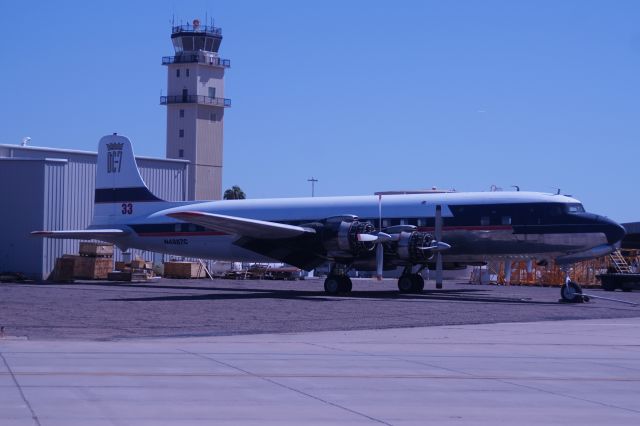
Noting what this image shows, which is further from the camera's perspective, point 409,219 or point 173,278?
point 173,278

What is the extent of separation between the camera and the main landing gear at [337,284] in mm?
33844

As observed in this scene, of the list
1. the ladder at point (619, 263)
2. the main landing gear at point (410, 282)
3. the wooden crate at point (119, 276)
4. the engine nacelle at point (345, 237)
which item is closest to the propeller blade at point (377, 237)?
the engine nacelle at point (345, 237)

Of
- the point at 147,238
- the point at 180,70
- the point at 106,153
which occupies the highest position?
the point at 180,70

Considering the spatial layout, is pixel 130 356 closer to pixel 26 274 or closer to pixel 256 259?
pixel 256 259

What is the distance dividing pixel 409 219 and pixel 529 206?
450 cm

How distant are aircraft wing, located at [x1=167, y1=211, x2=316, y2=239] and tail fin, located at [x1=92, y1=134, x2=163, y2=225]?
7.91 m

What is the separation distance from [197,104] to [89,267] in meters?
42.9

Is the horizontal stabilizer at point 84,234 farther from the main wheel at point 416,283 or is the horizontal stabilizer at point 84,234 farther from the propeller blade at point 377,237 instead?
the main wheel at point 416,283

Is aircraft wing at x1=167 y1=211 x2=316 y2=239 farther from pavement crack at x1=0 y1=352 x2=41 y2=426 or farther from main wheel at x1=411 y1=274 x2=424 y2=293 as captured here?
pavement crack at x1=0 y1=352 x2=41 y2=426

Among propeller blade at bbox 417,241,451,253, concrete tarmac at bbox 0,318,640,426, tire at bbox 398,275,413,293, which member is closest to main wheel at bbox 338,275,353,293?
tire at bbox 398,275,413,293

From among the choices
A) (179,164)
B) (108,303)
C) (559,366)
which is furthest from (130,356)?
(179,164)

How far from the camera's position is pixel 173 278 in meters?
48.9

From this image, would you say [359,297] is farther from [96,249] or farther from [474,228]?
[96,249]

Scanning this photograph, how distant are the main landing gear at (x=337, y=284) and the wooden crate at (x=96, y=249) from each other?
583 inches
